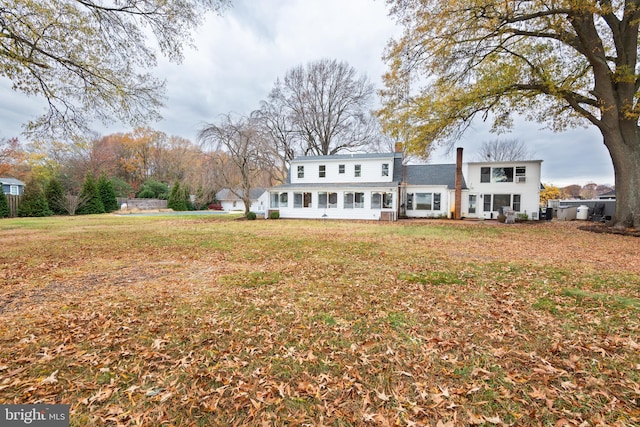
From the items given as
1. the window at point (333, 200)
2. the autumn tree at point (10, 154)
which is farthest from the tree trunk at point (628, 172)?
the autumn tree at point (10, 154)

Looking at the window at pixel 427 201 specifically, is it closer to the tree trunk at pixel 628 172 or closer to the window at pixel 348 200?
the window at pixel 348 200

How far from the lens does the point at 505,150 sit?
4209cm

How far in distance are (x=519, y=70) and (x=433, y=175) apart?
39.2 ft

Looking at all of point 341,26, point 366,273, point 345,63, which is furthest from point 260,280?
point 345,63

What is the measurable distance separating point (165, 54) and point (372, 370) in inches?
374

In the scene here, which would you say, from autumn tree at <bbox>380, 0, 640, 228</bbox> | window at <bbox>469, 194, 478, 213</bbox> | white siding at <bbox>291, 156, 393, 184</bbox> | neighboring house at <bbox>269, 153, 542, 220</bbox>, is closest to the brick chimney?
neighboring house at <bbox>269, 153, 542, 220</bbox>

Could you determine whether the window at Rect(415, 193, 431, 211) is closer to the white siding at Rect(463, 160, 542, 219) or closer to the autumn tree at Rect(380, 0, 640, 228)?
the white siding at Rect(463, 160, 542, 219)

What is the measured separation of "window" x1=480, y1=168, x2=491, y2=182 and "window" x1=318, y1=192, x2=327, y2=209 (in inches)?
497

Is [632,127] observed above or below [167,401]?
above

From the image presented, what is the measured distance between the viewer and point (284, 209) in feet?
76.2

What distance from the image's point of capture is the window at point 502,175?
2077cm

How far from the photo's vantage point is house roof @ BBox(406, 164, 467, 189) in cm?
2321

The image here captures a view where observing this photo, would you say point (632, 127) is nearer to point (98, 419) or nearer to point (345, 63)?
point (98, 419)

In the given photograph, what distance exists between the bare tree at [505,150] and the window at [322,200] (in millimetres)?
31224
